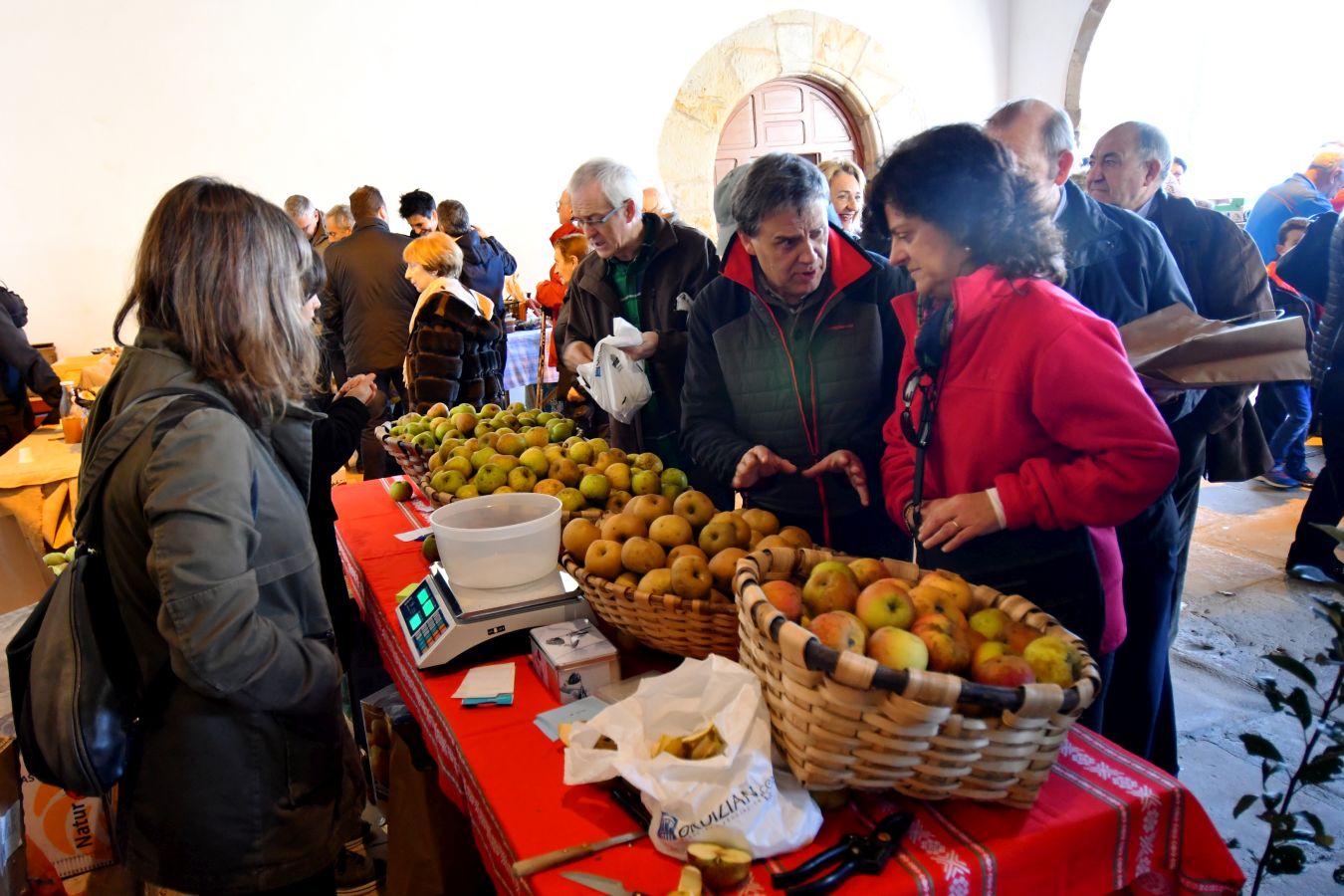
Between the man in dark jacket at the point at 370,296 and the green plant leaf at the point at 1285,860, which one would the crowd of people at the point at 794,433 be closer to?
the green plant leaf at the point at 1285,860

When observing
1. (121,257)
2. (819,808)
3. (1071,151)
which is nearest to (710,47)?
(121,257)

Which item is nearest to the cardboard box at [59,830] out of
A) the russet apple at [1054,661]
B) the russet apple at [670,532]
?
the russet apple at [670,532]

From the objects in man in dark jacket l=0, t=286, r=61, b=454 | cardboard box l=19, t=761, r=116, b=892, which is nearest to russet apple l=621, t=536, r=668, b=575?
cardboard box l=19, t=761, r=116, b=892

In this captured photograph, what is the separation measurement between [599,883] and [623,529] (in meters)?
0.68

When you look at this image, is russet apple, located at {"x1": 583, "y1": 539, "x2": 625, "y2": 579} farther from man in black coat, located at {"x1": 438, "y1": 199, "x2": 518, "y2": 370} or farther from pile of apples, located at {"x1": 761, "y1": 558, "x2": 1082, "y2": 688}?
man in black coat, located at {"x1": 438, "y1": 199, "x2": 518, "y2": 370}

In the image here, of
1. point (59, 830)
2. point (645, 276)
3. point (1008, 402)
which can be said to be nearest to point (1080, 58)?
point (645, 276)

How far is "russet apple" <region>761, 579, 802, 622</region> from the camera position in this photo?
1.11 metres

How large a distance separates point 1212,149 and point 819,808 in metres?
11.0

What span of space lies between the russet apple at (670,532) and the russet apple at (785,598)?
1.14 feet

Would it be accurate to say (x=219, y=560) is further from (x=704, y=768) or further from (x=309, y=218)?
(x=309, y=218)

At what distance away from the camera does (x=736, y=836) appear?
0.96 m

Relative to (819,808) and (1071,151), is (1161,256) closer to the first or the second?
(1071,151)

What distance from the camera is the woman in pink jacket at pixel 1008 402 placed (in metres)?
1.28

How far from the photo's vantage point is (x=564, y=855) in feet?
3.31
